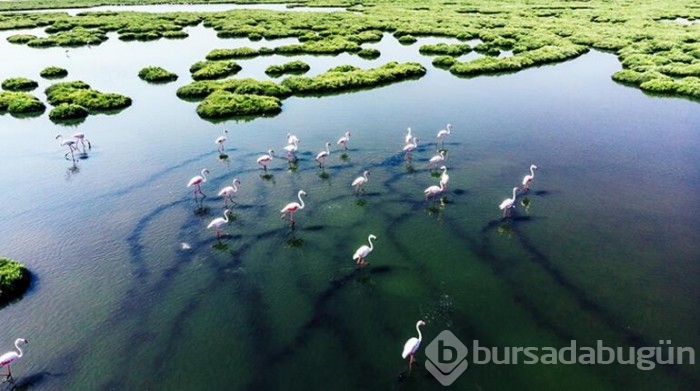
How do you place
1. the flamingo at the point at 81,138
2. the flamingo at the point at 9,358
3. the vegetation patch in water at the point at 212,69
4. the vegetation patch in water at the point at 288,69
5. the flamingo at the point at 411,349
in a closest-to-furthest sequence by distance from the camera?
1. the flamingo at the point at 9,358
2. the flamingo at the point at 411,349
3. the flamingo at the point at 81,138
4. the vegetation patch in water at the point at 212,69
5. the vegetation patch in water at the point at 288,69

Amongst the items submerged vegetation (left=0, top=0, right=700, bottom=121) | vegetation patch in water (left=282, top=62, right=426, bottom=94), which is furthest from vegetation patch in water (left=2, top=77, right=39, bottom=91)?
vegetation patch in water (left=282, top=62, right=426, bottom=94)

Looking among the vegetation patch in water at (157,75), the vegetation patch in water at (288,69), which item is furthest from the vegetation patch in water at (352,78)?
the vegetation patch in water at (157,75)

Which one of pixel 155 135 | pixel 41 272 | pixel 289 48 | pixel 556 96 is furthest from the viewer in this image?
pixel 289 48

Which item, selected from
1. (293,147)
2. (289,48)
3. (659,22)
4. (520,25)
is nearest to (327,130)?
(293,147)

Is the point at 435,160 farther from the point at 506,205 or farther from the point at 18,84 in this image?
the point at 18,84

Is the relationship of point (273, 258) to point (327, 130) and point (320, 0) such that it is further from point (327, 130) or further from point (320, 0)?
point (320, 0)

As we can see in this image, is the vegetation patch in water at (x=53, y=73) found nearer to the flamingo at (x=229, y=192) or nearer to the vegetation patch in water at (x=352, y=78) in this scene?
the vegetation patch in water at (x=352, y=78)

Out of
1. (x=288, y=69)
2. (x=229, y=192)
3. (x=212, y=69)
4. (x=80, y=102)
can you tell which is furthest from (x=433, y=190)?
(x=212, y=69)
